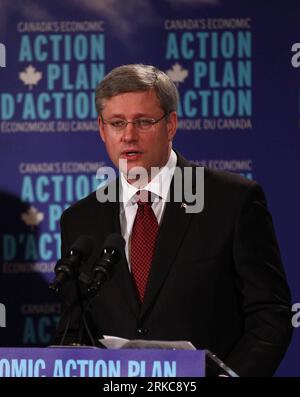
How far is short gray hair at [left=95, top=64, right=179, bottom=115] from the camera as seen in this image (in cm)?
321

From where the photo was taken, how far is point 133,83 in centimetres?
322

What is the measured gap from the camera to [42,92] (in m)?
4.39

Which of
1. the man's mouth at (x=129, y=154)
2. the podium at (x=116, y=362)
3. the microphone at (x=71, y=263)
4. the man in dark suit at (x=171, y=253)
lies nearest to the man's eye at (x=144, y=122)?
the man in dark suit at (x=171, y=253)

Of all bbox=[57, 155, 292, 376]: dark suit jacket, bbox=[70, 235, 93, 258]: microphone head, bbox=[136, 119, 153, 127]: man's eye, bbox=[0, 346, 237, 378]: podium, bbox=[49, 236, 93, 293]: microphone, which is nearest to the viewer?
bbox=[0, 346, 237, 378]: podium

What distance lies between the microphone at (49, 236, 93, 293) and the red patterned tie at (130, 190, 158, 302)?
0.66m

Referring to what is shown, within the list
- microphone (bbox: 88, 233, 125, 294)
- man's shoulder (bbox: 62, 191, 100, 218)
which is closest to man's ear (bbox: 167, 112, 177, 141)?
man's shoulder (bbox: 62, 191, 100, 218)

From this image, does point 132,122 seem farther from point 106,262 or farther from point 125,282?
point 106,262

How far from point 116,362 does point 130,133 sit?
1.21 meters

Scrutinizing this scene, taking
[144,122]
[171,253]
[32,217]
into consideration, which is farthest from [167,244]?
[32,217]

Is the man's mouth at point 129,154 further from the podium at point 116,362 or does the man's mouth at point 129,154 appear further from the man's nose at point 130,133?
the podium at point 116,362

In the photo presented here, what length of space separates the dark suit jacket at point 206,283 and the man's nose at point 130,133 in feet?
1.04

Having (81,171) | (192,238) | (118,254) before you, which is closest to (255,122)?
(81,171)

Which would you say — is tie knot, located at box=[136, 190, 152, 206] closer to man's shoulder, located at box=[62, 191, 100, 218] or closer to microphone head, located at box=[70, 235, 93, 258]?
man's shoulder, located at box=[62, 191, 100, 218]

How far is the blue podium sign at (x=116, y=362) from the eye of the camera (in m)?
2.16
